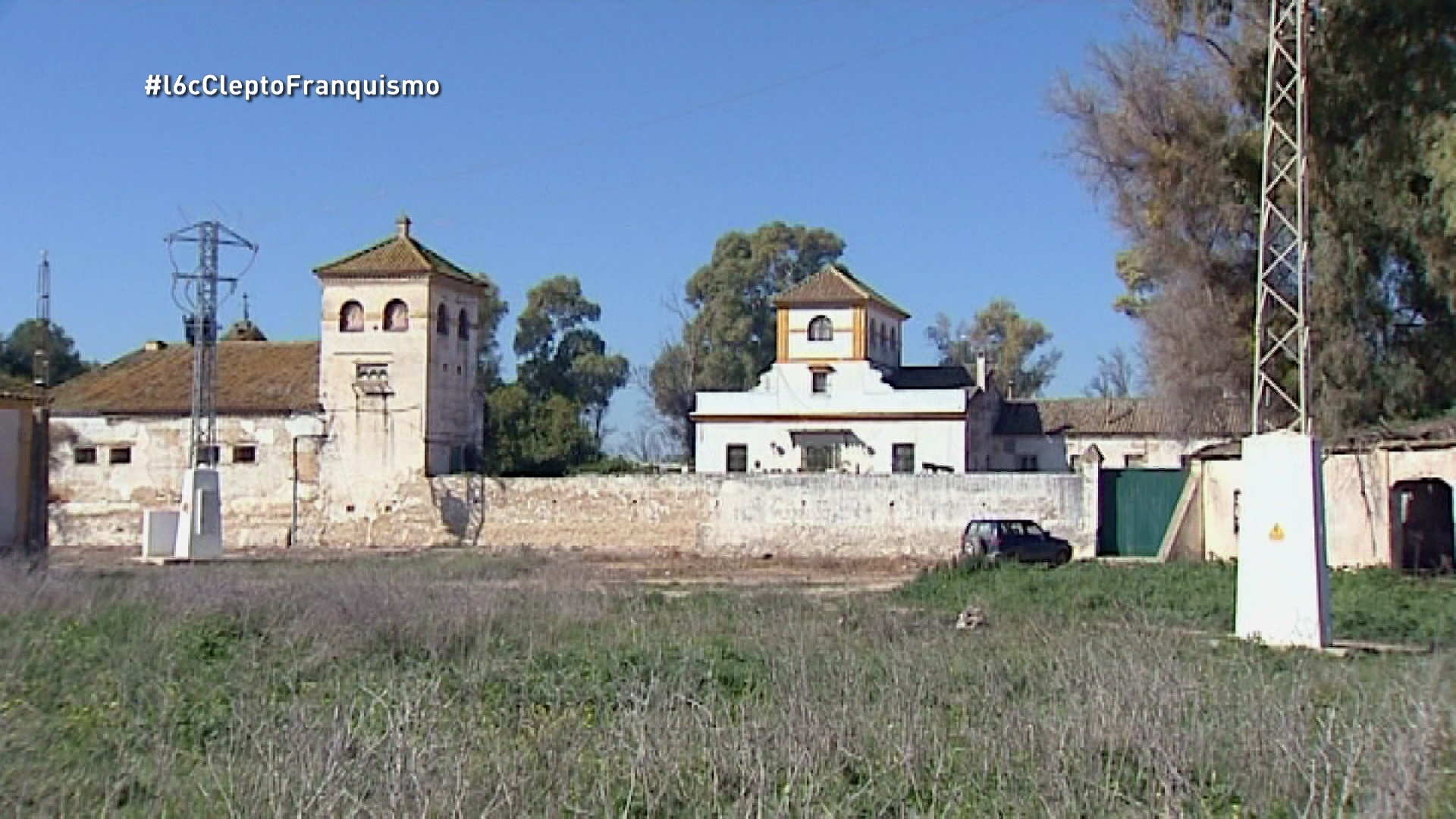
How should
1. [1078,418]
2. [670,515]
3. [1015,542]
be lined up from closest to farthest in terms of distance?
1. [1015,542]
2. [670,515]
3. [1078,418]

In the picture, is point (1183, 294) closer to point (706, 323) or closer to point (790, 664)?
point (790, 664)

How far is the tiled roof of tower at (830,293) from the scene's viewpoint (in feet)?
184

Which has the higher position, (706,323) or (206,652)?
(706,323)

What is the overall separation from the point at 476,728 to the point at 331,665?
4330 millimetres

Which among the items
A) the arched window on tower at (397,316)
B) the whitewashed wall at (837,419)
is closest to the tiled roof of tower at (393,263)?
the arched window on tower at (397,316)

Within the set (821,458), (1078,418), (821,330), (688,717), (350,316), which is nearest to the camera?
(688,717)

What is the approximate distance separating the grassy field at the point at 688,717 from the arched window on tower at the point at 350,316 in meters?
27.3

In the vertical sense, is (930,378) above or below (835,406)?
above

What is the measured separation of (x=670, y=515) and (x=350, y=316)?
37.6 feet

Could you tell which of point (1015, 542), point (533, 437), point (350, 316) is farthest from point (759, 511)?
point (350, 316)

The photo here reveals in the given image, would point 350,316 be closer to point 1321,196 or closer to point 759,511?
point 759,511

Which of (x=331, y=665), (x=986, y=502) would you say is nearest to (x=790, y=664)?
(x=331, y=665)

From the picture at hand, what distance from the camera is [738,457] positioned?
53.7 meters

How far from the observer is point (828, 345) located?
183 feet
